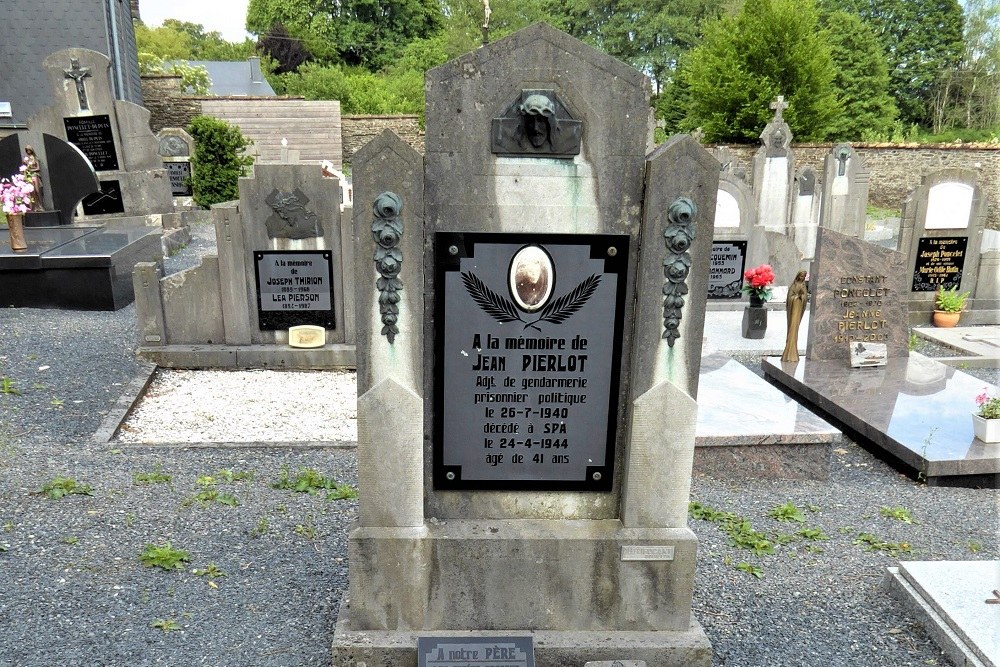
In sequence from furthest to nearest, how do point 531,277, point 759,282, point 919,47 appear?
point 919,47, point 759,282, point 531,277

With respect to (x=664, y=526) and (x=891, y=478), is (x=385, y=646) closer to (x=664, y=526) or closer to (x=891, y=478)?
(x=664, y=526)

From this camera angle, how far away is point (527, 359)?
350 cm

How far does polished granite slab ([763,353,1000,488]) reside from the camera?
5.70 meters

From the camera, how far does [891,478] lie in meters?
5.89

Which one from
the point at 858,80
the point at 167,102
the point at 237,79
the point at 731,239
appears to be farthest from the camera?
the point at 237,79

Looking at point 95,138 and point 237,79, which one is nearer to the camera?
point 95,138

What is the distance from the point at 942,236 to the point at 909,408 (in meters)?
5.39

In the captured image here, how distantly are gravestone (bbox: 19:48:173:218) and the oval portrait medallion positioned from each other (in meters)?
11.6

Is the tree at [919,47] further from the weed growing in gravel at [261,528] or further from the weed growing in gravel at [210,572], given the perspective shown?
the weed growing in gravel at [210,572]

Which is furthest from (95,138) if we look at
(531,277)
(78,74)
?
(531,277)

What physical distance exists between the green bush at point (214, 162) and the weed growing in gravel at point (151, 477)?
1267 cm

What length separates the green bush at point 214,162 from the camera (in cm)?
1684

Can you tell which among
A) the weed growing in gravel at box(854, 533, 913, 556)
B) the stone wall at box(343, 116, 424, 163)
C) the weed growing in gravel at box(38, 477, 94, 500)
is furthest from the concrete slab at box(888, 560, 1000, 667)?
the stone wall at box(343, 116, 424, 163)

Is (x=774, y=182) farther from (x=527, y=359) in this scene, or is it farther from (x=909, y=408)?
(x=527, y=359)
